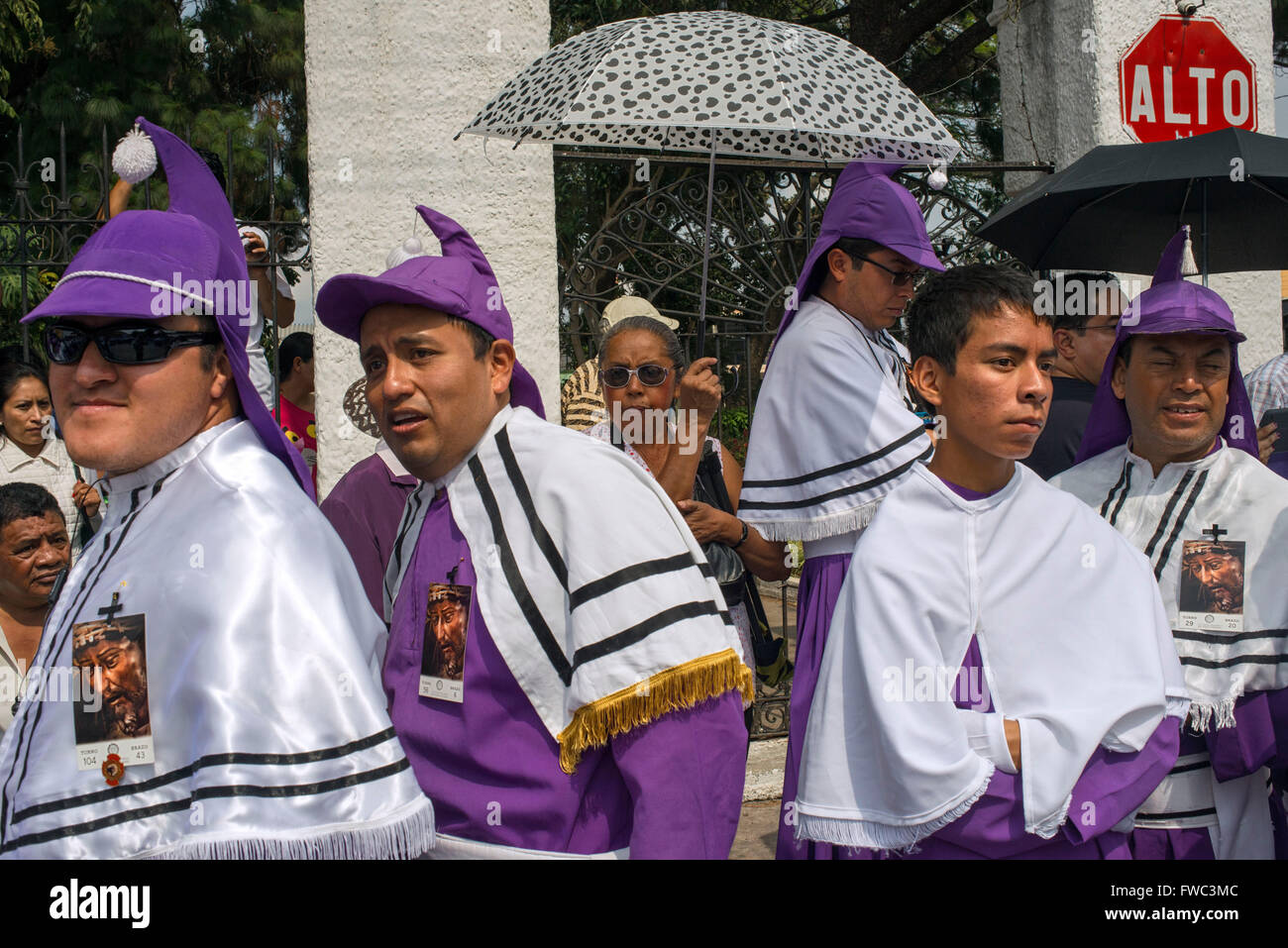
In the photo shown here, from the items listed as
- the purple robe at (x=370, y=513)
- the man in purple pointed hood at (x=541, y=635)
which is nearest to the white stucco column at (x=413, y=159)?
the purple robe at (x=370, y=513)

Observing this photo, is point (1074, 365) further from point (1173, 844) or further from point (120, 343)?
point (120, 343)

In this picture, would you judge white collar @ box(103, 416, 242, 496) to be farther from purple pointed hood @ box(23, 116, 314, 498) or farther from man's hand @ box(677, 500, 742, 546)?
man's hand @ box(677, 500, 742, 546)

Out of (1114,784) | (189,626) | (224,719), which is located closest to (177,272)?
(189,626)

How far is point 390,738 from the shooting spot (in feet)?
6.21

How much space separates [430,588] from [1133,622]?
1400 millimetres

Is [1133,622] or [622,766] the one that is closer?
[622,766]

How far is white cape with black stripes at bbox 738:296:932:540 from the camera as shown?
3.66 meters

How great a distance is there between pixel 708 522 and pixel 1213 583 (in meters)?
1.51

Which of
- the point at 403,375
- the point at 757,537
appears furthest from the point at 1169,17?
the point at 403,375

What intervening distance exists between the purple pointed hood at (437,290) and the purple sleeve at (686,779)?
871mm

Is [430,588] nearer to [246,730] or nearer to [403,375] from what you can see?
[403,375]

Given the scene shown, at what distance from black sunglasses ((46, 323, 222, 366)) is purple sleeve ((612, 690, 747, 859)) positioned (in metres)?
1.06

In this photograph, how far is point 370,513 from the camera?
3.18 m
